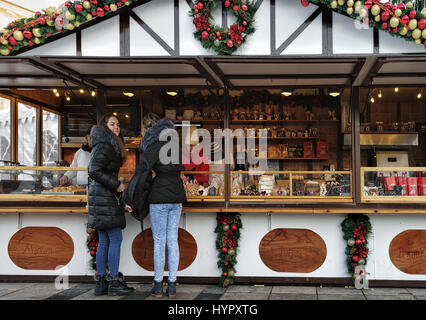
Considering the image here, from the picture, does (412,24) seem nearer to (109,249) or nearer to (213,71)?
(213,71)

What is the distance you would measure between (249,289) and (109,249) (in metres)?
1.73

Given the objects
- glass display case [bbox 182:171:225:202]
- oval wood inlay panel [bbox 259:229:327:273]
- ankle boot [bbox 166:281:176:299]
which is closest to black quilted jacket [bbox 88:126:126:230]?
ankle boot [bbox 166:281:176:299]

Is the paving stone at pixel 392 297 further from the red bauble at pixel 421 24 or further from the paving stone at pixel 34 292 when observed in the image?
the paving stone at pixel 34 292

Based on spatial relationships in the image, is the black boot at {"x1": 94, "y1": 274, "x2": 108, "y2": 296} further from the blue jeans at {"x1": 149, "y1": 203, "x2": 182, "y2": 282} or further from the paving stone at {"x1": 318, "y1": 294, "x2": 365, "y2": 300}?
the paving stone at {"x1": 318, "y1": 294, "x2": 365, "y2": 300}

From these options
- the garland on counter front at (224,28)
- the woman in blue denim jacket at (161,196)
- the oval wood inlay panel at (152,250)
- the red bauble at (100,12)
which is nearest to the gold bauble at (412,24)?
the garland on counter front at (224,28)

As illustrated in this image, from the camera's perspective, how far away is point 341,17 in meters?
4.57

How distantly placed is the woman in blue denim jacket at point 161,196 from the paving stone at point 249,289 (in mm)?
777

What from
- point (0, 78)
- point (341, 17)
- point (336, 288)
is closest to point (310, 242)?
point (336, 288)

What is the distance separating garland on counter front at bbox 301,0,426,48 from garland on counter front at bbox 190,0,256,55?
0.87 meters

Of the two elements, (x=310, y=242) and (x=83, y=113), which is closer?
(x=310, y=242)

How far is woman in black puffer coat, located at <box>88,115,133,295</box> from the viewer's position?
4.72m

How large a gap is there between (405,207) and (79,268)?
4.08 m

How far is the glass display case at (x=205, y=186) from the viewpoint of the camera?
5363 mm
